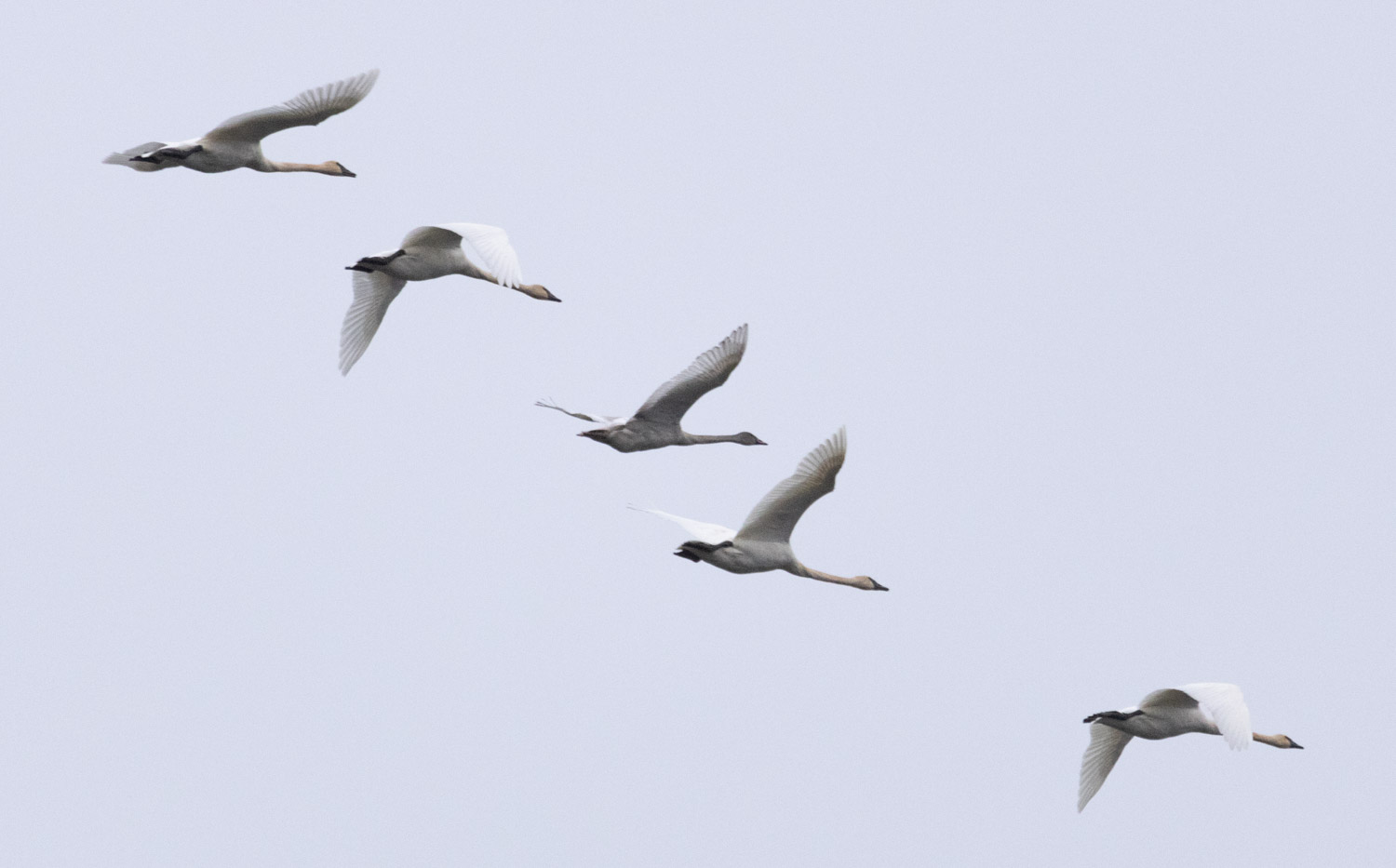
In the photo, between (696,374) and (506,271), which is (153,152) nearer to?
(506,271)

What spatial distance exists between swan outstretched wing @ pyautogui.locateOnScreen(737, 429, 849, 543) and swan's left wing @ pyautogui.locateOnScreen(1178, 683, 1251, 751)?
4877mm

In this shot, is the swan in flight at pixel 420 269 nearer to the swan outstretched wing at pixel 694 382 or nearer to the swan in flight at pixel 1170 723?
the swan outstretched wing at pixel 694 382

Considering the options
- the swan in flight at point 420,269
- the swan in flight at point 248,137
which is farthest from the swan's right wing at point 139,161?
the swan in flight at point 420,269

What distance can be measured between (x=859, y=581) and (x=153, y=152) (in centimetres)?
1080

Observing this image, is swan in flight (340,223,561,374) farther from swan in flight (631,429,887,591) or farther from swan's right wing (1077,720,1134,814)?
swan's right wing (1077,720,1134,814)

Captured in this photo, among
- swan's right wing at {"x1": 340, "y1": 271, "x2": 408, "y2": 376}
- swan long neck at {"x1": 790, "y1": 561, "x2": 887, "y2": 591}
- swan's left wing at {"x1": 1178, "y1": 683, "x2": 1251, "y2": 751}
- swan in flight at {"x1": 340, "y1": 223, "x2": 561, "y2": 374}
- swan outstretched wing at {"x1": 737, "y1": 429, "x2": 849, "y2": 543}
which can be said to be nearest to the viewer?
swan's left wing at {"x1": 1178, "y1": 683, "x2": 1251, "y2": 751}

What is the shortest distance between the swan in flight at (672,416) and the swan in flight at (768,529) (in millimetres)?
1509

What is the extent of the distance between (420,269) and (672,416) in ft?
13.0

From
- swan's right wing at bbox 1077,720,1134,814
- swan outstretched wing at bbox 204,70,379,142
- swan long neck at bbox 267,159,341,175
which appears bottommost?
swan's right wing at bbox 1077,720,1134,814

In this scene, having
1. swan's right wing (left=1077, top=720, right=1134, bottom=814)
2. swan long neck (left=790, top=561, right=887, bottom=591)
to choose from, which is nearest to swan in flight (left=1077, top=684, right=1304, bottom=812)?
swan's right wing (left=1077, top=720, right=1134, bottom=814)

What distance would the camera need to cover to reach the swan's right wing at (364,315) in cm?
3028

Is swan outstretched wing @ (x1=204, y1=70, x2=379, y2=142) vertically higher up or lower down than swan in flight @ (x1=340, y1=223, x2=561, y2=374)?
higher up

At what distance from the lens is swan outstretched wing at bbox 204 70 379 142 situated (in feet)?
83.8

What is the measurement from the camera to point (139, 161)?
1093 inches
